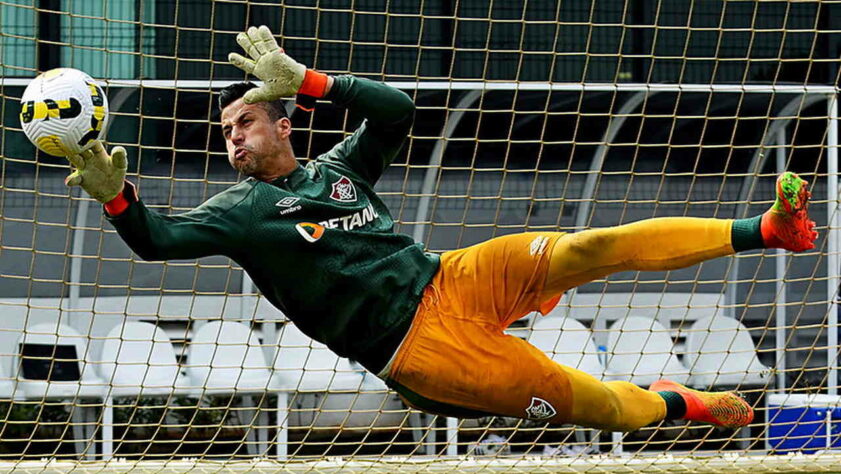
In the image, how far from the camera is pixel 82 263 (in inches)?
377

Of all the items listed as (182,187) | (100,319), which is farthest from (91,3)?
(100,319)

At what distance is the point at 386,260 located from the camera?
4.41 meters

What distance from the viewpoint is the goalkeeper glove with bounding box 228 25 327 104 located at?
4.20 metres

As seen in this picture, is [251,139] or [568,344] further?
[568,344]

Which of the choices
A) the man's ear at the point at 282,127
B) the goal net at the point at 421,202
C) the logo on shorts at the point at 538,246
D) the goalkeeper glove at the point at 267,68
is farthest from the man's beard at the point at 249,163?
Result: the goal net at the point at 421,202

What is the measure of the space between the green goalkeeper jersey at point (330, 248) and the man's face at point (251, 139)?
7cm

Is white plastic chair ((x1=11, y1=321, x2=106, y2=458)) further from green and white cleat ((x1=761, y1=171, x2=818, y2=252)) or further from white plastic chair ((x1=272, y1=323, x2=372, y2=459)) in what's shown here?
green and white cleat ((x1=761, y1=171, x2=818, y2=252))

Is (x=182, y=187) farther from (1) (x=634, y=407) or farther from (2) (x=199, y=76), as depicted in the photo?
(1) (x=634, y=407)

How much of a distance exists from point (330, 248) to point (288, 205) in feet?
0.67

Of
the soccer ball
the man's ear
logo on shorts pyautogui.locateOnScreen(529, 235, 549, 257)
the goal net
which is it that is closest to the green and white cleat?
logo on shorts pyautogui.locateOnScreen(529, 235, 549, 257)

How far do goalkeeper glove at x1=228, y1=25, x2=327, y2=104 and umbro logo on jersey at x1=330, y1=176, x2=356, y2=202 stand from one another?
39 cm

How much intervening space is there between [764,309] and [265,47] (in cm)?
694

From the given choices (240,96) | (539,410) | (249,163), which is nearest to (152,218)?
(249,163)

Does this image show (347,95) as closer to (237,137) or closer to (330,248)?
Answer: (237,137)
